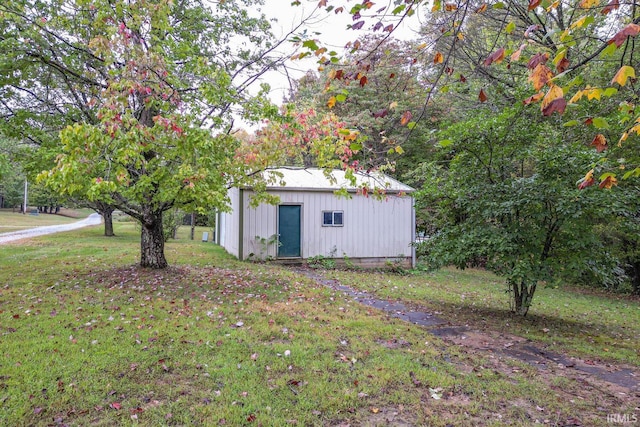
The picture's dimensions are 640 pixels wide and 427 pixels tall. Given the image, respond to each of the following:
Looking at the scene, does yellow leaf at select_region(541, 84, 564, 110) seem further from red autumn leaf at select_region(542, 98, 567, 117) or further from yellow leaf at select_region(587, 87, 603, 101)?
yellow leaf at select_region(587, 87, 603, 101)

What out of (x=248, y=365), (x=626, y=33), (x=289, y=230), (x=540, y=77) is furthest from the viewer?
(x=289, y=230)

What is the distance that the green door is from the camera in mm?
11883

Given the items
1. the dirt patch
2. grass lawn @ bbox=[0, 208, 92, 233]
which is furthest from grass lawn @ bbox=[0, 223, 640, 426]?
grass lawn @ bbox=[0, 208, 92, 233]

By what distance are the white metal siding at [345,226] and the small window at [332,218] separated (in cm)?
10

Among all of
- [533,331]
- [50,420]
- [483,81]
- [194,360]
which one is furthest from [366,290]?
[483,81]

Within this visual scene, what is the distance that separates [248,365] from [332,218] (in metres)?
8.69

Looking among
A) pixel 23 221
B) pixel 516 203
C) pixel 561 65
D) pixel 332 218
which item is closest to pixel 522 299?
pixel 516 203

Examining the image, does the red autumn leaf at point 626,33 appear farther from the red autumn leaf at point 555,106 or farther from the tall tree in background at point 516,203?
the tall tree in background at point 516,203

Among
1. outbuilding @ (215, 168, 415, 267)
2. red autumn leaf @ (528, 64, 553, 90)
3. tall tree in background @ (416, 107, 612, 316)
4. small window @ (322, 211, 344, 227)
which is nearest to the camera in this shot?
red autumn leaf @ (528, 64, 553, 90)

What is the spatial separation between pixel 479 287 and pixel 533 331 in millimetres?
5018

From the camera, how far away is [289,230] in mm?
11953

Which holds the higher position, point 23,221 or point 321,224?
point 321,224

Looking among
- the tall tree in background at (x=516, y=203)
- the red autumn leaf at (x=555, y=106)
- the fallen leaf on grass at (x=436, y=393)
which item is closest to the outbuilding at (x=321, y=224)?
the tall tree in background at (x=516, y=203)

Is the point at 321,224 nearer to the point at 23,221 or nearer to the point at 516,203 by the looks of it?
the point at 516,203
